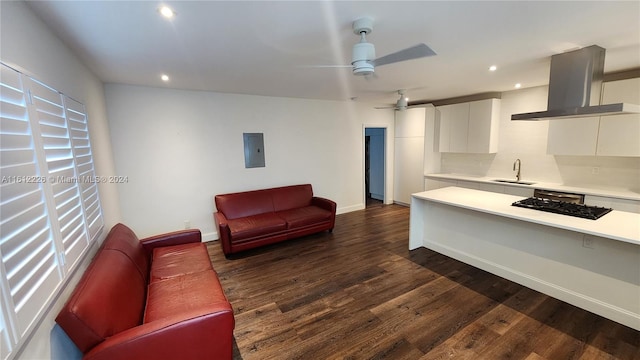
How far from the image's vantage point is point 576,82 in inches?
100

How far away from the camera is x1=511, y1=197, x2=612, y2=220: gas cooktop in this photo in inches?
94.9

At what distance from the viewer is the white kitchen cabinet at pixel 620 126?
3.24 meters

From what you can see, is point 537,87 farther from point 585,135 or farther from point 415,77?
point 415,77

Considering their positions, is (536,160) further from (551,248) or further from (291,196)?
(291,196)

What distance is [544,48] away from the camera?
249cm

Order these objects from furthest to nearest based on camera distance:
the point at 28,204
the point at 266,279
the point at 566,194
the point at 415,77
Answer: the point at 566,194, the point at 415,77, the point at 266,279, the point at 28,204

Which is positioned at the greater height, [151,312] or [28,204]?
[28,204]

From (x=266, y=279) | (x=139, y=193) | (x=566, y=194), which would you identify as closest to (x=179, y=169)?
(x=139, y=193)

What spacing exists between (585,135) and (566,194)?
857 mm

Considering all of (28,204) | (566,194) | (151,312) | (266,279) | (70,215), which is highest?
(28,204)

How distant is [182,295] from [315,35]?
2298 millimetres

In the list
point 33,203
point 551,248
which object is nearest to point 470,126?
point 551,248

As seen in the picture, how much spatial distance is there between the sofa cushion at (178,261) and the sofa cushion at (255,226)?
0.68 meters

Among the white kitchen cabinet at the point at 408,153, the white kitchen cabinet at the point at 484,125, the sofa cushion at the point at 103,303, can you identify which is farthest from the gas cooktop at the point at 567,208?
the sofa cushion at the point at 103,303
